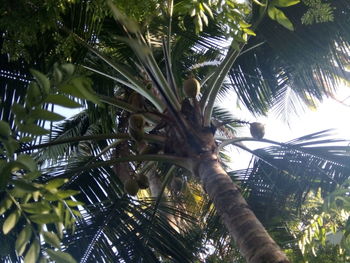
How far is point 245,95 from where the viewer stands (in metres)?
5.05

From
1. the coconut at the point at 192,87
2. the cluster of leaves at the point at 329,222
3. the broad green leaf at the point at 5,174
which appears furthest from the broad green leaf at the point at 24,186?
the coconut at the point at 192,87

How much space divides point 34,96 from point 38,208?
1.14 ft

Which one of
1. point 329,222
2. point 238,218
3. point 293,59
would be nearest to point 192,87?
point 238,218

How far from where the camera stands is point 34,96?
1143 millimetres

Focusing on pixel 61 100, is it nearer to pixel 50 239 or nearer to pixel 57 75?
pixel 57 75

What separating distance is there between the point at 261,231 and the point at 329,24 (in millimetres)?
2208

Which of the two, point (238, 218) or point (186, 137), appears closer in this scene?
point (238, 218)

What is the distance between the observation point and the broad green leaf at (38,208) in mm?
1288

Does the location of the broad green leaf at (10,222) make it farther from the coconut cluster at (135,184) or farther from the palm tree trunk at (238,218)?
the coconut cluster at (135,184)

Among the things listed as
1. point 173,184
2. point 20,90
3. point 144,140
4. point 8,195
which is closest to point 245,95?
point 173,184

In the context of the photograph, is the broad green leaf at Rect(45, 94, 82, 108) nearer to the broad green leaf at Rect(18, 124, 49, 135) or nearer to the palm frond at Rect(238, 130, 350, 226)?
the broad green leaf at Rect(18, 124, 49, 135)

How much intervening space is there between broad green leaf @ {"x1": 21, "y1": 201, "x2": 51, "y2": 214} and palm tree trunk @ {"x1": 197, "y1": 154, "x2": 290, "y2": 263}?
49.3 inches

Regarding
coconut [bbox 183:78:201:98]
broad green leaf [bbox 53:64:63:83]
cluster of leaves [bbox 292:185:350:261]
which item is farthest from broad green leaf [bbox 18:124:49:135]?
coconut [bbox 183:78:201:98]

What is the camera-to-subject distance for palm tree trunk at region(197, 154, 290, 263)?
7.36 ft
